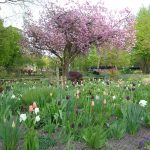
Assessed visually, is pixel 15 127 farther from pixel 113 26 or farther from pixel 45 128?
pixel 113 26

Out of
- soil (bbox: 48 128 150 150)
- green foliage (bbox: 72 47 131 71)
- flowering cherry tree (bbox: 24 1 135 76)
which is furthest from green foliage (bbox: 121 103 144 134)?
green foliage (bbox: 72 47 131 71)

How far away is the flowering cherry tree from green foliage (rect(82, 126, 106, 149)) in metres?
22.3

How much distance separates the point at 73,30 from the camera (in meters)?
27.1

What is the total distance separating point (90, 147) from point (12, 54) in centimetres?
3992

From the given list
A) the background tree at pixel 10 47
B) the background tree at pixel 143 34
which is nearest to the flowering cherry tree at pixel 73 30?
the background tree at pixel 10 47

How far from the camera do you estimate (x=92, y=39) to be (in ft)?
91.4

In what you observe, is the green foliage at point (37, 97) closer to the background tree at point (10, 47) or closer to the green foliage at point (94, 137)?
the green foliage at point (94, 137)

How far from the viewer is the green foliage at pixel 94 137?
4480mm

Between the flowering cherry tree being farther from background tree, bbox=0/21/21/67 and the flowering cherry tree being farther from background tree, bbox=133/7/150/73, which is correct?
background tree, bbox=133/7/150/73

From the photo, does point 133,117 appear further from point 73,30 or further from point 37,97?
point 73,30

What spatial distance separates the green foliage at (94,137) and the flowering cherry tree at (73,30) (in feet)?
73.2

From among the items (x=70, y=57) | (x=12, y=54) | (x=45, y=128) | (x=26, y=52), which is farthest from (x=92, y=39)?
(x=45, y=128)

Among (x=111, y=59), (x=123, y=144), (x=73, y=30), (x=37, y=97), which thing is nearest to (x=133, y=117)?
(x=123, y=144)

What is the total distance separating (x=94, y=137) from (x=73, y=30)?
23033 millimetres
